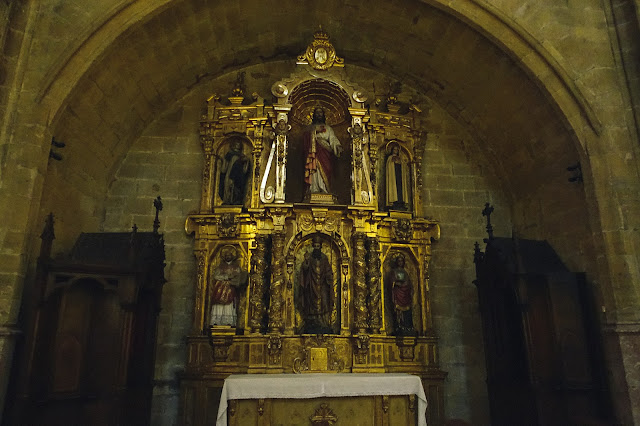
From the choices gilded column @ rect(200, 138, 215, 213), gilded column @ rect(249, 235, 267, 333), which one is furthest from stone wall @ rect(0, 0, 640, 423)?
gilded column @ rect(249, 235, 267, 333)

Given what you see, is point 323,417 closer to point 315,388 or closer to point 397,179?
point 315,388

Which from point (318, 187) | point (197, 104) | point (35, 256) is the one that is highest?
point (197, 104)

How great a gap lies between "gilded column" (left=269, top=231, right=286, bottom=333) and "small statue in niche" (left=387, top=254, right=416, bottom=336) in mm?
1771

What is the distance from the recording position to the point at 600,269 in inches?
239

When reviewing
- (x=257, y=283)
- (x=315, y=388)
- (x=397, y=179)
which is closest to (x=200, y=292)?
(x=257, y=283)

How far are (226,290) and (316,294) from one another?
1389 mm

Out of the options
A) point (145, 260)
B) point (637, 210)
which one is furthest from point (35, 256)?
point (637, 210)

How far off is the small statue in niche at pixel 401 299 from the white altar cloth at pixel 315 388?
160 cm

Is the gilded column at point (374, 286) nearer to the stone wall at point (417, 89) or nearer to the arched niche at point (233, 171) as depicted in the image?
the stone wall at point (417, 89)

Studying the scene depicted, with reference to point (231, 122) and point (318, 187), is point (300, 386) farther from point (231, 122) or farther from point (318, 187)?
point (231, 122)

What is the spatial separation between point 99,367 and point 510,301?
573cm

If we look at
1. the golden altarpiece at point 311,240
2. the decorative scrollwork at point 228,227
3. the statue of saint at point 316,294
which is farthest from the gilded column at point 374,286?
the decorative scrollwork at point 228,227

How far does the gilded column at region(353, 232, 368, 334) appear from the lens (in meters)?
7.25

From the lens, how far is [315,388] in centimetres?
570
